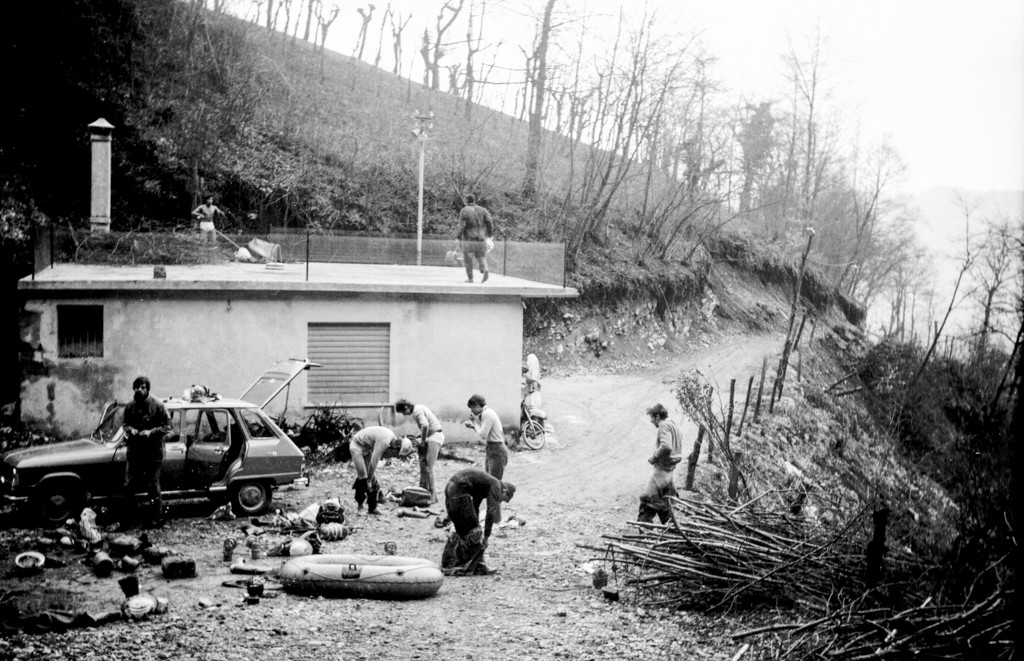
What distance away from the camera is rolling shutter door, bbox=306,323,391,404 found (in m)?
15.7

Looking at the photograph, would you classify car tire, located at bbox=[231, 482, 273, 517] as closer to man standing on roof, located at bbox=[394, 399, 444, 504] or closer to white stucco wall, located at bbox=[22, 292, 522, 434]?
man standing on roof, located at bbox=[394, 399, 444, 504]

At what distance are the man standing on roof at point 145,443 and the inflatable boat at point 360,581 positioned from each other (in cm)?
287

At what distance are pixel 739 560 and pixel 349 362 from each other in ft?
30.4

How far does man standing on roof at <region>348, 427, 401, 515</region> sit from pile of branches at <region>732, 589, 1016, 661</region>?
245 inches

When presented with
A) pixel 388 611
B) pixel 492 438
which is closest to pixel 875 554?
pixel 388 611

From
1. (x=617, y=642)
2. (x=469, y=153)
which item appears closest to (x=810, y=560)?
(x=617, y=642)

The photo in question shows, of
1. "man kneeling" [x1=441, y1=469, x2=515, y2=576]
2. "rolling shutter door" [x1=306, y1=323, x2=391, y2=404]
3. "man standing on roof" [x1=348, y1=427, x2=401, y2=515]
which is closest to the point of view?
"man kneeling" [x1=441, y1=469, x2=515, y2=576]

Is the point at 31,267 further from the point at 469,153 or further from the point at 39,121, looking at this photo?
the point at 469,153

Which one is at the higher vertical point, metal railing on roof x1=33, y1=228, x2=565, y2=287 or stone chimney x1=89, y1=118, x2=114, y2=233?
stone chimney x1=89, y1=118, x2=114, y2=233

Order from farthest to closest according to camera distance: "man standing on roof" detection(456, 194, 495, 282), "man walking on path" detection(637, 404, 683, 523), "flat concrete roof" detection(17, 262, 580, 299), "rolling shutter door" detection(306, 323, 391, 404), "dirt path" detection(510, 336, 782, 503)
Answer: "man standing on roof" detection(456, 194, 495, 282)
"rolling shutter door" detection(306, 323, 391, 404)
"dirt path" detection(510, 336, 782, 503)
"flat concrete roof" detection(17, 262, 580, 299)
"man walking on path" detection(637, 404, 683, 523)

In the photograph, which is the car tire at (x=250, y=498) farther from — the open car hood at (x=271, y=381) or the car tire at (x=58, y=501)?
the open car hood at (x=271, y=381)

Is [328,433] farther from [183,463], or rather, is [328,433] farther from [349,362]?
[183,463]

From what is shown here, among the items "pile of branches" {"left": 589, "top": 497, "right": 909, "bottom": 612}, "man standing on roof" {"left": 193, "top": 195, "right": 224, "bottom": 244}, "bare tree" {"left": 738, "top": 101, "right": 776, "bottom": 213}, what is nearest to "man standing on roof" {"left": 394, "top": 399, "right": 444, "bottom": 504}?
"pile of branches" {"left": 589, "top": 497, "right": 909, "bottom": 612}

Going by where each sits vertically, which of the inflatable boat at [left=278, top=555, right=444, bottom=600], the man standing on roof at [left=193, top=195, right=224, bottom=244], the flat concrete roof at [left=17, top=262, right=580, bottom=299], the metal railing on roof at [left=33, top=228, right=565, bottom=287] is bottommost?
the inflatable boat at [left=278, top=555, right=444, bottom=600]
